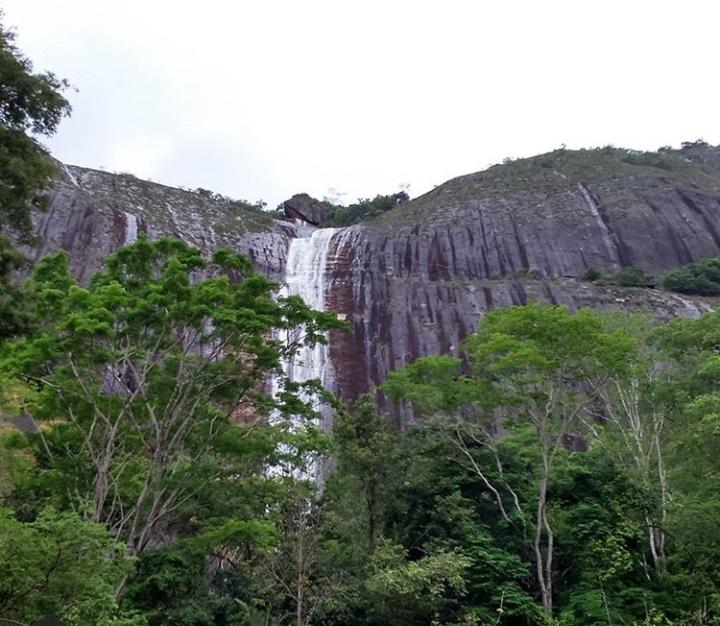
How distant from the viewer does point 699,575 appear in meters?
12.8

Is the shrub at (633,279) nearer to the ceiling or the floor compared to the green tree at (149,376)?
nearer to the ceiling

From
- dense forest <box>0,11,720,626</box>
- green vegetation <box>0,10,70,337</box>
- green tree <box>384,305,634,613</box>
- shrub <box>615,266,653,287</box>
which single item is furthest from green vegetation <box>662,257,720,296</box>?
green vegetation <box>0,10,70,337</box>

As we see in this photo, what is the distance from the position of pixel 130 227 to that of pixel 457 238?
20023mm

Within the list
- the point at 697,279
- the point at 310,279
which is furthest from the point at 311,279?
the point at 697,279

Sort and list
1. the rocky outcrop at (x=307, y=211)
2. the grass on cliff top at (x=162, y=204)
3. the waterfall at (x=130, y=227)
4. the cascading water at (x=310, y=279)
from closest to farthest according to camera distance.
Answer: the cascading water at (x=310, y=279)
the waterfall at (x=130, y=227)
the grass on cliff top at (x=162, y=204)
the rocky outcrop at (x=307, y=211)

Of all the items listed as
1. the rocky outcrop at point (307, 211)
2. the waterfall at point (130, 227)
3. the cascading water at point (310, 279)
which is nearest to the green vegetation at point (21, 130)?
the cascading water at point (310, 279)

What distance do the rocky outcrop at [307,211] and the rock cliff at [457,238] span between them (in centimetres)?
1125

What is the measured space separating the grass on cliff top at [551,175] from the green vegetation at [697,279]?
11.6 metres

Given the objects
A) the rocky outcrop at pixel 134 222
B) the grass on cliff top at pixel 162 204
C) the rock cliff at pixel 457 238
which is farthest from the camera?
the grass on cliff top at pixel 162 204

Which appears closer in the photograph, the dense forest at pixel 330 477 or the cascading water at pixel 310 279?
the dense forest at pixel 330 477

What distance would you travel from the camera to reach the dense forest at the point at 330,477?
484 inches

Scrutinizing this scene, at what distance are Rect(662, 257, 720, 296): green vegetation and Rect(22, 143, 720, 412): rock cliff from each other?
1368 millimetres

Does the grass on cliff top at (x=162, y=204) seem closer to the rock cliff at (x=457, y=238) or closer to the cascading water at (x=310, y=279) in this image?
the rock cliff at (x=457, y=238)

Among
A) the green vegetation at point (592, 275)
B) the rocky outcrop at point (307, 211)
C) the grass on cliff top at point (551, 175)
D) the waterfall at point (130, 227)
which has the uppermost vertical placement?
the rocky outcrop at point (307, 211)
